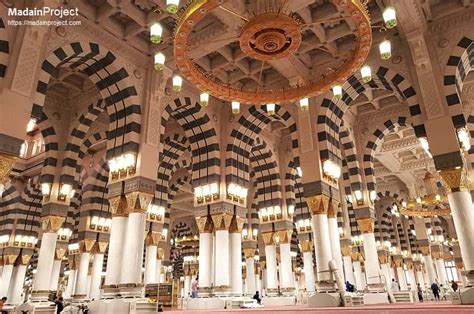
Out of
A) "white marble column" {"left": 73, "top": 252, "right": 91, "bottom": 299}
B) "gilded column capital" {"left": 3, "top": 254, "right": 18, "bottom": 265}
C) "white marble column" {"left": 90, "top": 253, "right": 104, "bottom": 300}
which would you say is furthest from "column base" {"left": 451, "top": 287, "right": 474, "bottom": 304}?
"gilded column capital" {"left": 3, "top": 254, "right": 18, "bottom": 265}

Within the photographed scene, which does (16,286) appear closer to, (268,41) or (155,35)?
(155,35)

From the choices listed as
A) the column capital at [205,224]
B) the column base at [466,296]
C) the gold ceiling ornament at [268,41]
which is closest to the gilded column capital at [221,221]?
the column capital at [205,224]

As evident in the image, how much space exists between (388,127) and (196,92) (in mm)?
7791

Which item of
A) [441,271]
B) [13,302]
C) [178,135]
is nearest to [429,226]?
[441,271]

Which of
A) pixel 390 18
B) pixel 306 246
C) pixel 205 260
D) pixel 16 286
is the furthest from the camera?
pixel 16 286

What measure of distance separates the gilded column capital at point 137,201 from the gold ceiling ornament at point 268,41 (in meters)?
3.84

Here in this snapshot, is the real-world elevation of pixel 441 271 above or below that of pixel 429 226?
below

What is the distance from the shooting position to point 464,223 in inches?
316

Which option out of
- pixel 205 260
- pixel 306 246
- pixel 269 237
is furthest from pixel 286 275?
pixel 205 260

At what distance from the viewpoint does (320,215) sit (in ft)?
32.7

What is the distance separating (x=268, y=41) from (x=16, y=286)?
46.3ft

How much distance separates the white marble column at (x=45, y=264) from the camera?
9.80 metres

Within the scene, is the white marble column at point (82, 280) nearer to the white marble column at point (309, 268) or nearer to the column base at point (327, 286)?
the white marble column at point (309, 268)

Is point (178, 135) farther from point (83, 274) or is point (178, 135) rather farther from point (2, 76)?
point (2, 76)
